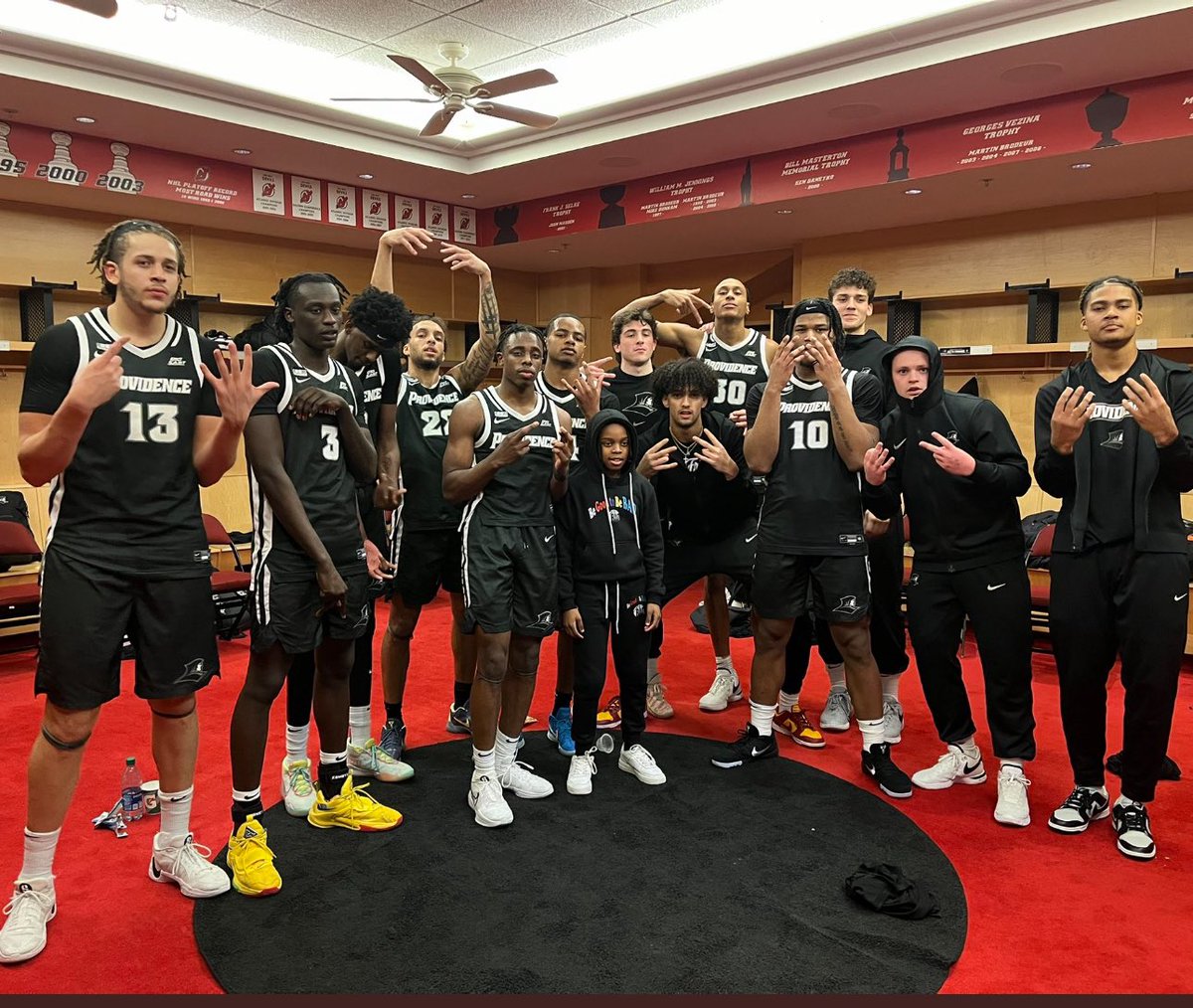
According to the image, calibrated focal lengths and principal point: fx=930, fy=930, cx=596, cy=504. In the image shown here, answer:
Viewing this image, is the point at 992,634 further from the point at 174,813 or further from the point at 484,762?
the point at 174,813

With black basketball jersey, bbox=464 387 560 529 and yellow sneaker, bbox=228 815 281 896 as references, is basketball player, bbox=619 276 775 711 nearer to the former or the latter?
black basketball jersey, bbox=464 387 560 529

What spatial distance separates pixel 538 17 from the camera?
4.89 m

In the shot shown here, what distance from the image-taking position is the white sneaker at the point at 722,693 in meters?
4.43

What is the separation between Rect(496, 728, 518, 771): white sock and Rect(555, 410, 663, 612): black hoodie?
0.50 metres

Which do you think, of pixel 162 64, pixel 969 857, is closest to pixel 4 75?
pixel 162 64

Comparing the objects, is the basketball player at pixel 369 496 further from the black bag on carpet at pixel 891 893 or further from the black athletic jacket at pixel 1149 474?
the black athletic jacket at pixel 1149 474

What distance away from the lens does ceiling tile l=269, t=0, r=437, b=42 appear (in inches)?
185

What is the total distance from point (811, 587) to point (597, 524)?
858 millimetres

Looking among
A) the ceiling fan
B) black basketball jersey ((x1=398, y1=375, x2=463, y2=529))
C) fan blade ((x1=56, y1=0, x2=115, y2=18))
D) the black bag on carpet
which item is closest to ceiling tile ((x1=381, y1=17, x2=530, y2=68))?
the ceiling fan

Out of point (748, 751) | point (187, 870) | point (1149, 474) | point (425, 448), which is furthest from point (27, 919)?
point (1149, 474)

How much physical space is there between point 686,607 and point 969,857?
13.1 feet

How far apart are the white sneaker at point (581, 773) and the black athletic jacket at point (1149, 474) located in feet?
5.86

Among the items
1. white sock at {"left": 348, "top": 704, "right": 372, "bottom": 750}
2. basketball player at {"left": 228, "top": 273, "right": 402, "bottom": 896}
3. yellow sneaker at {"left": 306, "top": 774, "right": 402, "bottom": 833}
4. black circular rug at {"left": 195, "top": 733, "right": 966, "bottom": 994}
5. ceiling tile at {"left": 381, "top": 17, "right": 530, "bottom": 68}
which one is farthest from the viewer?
ceiling tile at {"left": 381, "top": 17, "right": 530, "bottom": 68}

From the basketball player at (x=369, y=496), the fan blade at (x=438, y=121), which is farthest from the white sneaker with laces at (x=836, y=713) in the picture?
the fan blade at (x=438, y=121)
